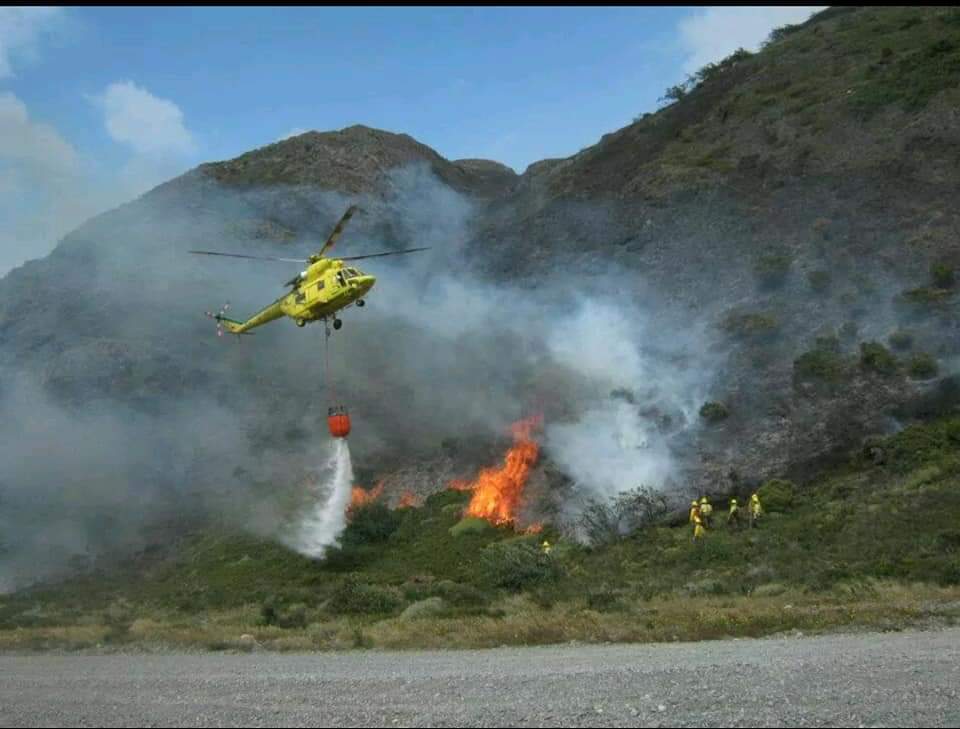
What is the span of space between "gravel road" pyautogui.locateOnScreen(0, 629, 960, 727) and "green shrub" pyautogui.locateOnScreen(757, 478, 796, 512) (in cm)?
1374

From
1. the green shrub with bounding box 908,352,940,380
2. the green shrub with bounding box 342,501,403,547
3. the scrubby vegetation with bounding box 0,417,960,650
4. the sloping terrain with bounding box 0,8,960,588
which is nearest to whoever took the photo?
the scrubby vegetation with bounding box 0,417,960,650

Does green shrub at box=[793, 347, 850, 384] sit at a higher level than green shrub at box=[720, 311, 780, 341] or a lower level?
lower

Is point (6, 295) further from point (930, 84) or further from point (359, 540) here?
point (930, 84)

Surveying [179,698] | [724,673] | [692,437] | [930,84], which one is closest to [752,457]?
[692,437]

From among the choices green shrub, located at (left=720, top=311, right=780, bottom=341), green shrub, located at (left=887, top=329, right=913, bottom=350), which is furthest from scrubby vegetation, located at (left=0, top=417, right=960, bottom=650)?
green shrub, located at (left=720, top=311, right=780, bottom=341)

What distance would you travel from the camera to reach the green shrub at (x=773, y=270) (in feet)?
139

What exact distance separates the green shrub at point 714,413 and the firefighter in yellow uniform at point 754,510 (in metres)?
7.11

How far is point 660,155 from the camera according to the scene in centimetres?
6091

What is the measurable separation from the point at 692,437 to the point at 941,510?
1198 cm

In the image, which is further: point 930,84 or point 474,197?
point 474,197

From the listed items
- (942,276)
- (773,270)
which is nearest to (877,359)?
(942,276)

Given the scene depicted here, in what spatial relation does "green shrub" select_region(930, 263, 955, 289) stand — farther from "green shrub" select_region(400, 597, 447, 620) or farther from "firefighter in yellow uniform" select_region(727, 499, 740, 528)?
"green shrub" select_region(400, 597, 447, 620)

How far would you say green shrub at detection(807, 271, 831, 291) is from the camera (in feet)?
134

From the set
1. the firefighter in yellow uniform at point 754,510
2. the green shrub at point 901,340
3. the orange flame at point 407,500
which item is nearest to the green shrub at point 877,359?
the green shrub at point 901,340
